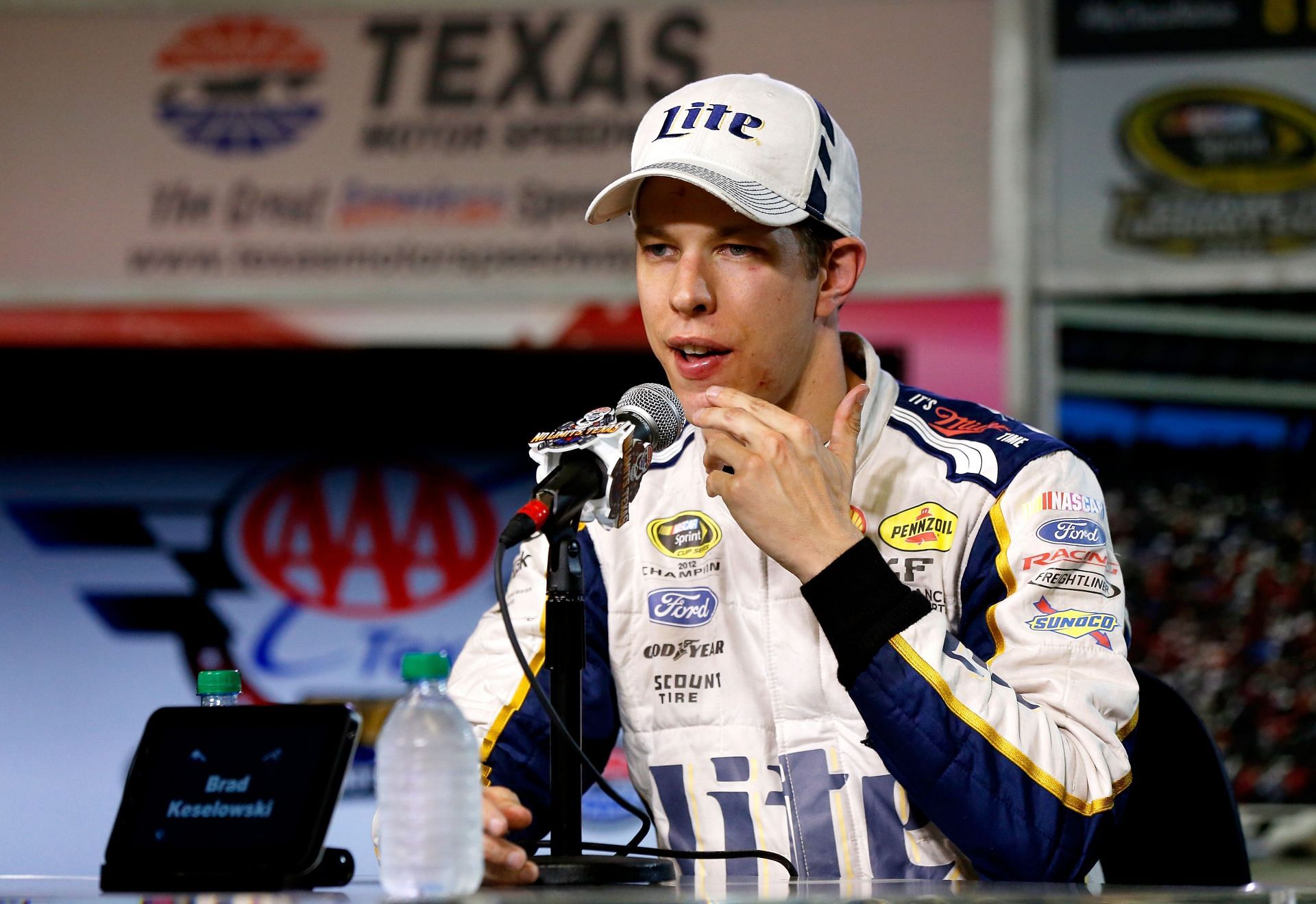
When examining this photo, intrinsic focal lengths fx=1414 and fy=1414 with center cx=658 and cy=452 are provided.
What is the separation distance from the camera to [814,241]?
5.06ft

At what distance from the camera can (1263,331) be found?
3.58 m

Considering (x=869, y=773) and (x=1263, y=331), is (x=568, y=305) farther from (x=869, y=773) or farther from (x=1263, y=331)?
(x=869, y=773)

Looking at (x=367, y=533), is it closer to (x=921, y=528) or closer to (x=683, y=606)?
(x=683, y=606)

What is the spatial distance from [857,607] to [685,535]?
394 mm

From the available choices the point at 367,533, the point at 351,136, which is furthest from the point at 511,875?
the point at 351,136

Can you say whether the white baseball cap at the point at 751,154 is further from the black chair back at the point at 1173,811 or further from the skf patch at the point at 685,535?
the black chair back at the point at 1173,811

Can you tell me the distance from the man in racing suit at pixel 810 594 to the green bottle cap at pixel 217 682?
27 centimetres

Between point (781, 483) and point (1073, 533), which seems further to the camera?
point (1073, 533)

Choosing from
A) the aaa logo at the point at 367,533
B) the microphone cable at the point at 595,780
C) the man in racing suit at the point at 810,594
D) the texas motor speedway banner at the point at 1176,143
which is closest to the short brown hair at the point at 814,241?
the man in racing suit at the point at 810,594

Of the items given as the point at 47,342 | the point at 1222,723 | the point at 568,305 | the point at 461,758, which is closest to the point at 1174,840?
the point at 461,758

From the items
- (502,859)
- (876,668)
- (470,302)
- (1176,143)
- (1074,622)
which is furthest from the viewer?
(470,302)

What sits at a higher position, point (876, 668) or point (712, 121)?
point (712, 121)

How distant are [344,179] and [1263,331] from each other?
2441mm

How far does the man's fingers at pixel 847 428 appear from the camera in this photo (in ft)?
4.62
